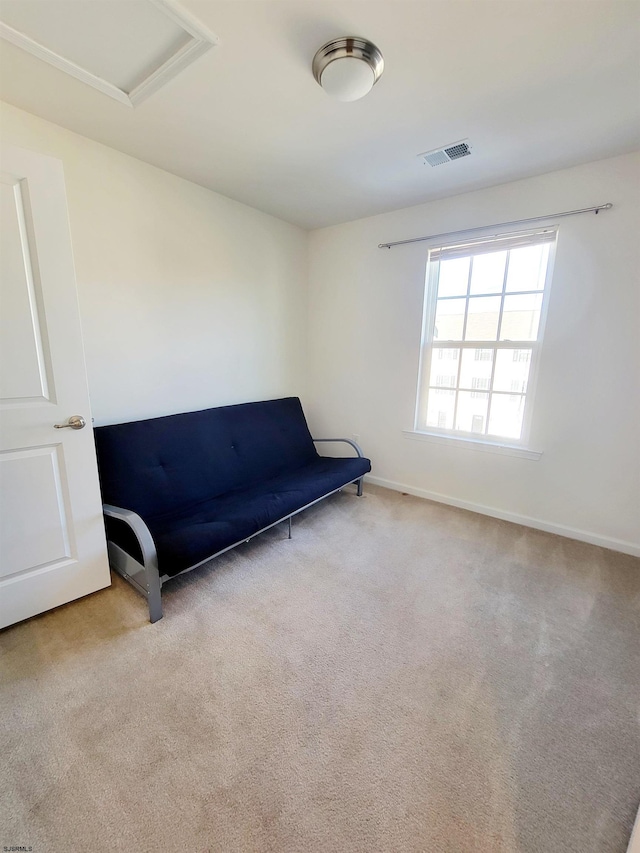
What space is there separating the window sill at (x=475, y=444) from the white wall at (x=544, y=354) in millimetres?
44

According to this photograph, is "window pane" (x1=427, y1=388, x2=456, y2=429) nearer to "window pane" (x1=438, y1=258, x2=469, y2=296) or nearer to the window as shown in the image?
the window

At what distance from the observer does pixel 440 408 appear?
3.01 meters

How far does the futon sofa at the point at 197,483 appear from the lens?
175cm

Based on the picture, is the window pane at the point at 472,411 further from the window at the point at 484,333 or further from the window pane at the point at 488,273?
the window pane at the point at 488,273

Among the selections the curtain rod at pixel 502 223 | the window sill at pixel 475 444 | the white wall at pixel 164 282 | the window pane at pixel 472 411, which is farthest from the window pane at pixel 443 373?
the white wall at pixel 164 282

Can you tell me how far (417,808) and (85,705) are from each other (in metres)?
1.20

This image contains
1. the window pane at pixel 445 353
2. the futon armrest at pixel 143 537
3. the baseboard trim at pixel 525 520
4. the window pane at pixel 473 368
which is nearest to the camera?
the futon armrest at pixel 143 537

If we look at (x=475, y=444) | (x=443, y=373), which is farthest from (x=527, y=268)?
(x=475, y=444)

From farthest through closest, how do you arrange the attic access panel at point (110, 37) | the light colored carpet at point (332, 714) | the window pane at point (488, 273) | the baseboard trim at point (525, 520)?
1. the window pane at point (488, 273)
2. the baseboard trim at point (525, 520)
3. the attic access panel at point (110, 37)
4. the light colored carpet at point (332, 714)

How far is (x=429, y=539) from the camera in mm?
2459

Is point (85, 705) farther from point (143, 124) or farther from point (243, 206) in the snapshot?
point (243, 206)

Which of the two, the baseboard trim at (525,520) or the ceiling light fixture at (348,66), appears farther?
the baseboard trim at (525,520)

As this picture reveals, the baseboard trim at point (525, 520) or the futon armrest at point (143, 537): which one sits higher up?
the futon armrest at point (143, 537)

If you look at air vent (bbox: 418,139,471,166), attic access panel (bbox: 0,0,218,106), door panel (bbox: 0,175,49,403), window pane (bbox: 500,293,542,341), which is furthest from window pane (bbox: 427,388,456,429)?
door panel (bbox: 0,175,49,403)
